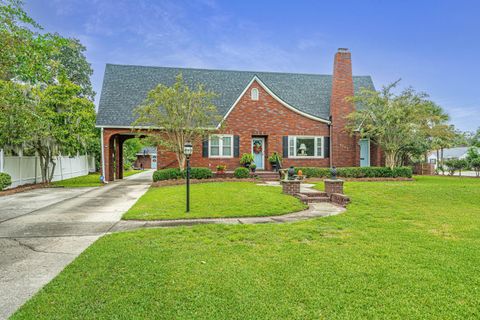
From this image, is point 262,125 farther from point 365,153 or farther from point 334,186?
point 334,186

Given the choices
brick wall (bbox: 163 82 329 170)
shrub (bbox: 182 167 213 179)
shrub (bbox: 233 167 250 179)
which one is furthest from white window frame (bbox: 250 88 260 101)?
shrub (bbox: 182 167 213 179)

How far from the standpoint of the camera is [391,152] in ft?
57.0

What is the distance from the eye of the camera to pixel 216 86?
829 inches

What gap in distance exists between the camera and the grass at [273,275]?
2947mm

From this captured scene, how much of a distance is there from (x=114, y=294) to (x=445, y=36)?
947 inches

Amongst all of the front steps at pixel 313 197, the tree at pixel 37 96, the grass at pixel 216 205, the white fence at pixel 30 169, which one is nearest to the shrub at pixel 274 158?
the grass at pixel 216 205

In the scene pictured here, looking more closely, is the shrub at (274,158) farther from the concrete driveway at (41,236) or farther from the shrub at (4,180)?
the shrub at (4,180)

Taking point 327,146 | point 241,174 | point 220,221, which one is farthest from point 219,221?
point 327,146

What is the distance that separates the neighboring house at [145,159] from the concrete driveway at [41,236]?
39.4 meters

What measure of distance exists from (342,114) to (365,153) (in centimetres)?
313

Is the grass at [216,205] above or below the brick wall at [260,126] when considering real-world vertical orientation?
below

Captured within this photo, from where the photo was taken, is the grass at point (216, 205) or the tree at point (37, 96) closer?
the tree at point (37, 96)

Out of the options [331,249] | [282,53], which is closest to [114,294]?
[331,249]

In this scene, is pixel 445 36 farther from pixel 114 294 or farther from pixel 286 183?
pixel 114 294
